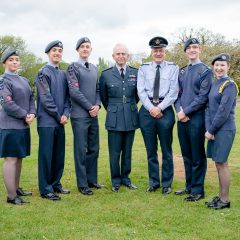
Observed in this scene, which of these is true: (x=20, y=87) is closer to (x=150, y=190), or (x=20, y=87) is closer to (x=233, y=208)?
(x=150, y=190)

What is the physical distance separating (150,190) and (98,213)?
1428 mm

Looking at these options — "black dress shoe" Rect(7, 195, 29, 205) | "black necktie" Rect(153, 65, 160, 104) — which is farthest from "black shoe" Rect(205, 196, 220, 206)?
"black dress shoe" Rect(7, 195, 29, 205)

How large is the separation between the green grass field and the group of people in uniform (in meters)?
0.26

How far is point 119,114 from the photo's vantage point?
6938 mm

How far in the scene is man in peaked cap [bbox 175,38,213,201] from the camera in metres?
6.23

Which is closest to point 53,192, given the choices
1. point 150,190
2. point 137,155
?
point 150,190

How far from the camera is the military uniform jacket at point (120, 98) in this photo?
22.8ft

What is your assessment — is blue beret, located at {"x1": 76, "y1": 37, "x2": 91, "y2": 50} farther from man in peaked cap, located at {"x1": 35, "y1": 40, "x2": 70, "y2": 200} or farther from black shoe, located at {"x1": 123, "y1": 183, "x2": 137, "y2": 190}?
black shoe, located at {"x1": 123, "y1": 183, "x2": 137, "y2": 190}

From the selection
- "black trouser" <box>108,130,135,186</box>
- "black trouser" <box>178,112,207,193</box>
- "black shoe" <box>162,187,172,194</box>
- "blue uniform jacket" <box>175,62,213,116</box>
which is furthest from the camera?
"black trouser" <box>108,130,135,186</box>

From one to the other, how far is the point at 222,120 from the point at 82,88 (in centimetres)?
236

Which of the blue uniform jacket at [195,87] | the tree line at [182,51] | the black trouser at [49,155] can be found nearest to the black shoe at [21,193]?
the black trouser at [49,155]

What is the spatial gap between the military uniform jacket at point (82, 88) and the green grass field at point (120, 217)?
140cm

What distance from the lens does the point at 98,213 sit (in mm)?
5766

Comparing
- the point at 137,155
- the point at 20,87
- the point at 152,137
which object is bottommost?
the point at 137,155
